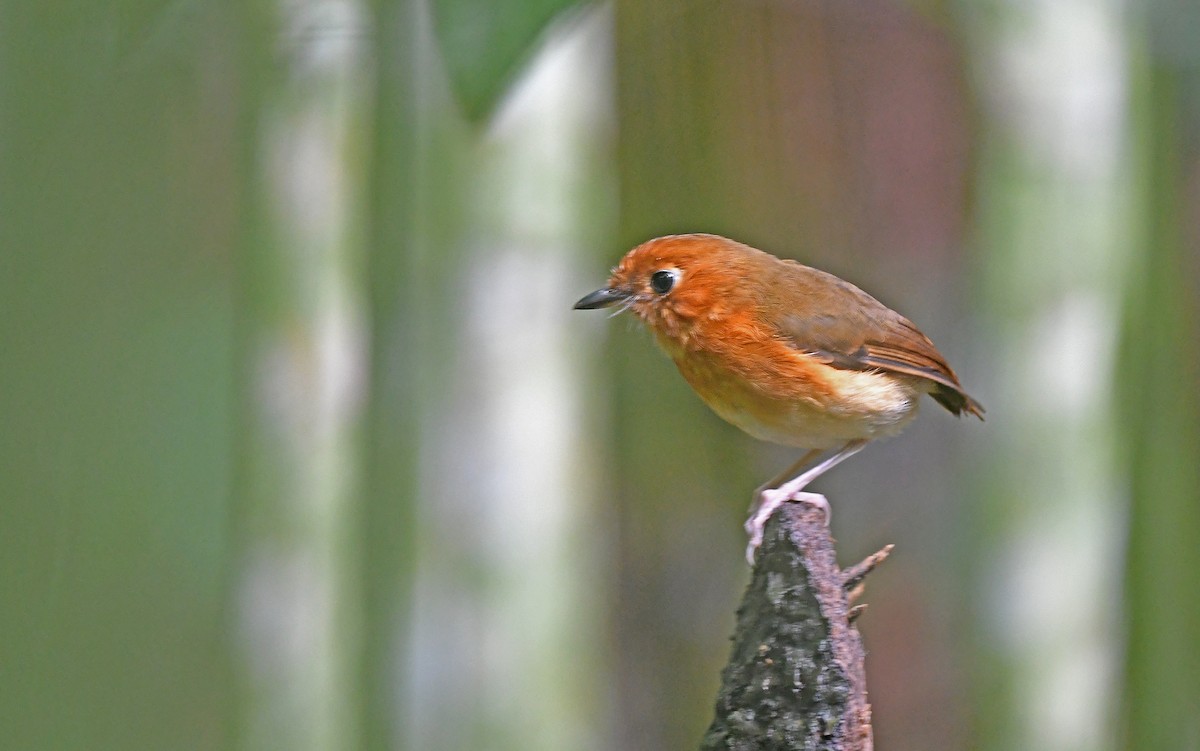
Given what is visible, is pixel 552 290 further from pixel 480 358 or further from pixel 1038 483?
pixel 1038 483

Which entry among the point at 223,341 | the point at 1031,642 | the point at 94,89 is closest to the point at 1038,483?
the point at 1031,642

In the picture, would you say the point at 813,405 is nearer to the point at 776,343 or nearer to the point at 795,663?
Result: the point at 776,343

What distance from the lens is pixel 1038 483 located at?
0.78 meters

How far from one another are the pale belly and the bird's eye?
0.18 ft

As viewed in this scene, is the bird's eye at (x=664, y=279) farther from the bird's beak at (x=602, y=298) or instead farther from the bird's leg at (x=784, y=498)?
the bird's leg at (x=784, y=498)

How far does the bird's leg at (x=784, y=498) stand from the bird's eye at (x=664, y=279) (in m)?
0.16

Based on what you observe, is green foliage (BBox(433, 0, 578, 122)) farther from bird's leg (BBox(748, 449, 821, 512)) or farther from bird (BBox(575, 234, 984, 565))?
bird's leg (BBox(748, 449, 821, 512))

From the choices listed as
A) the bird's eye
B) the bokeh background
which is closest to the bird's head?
the bird's eye

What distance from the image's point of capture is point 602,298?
672 mm

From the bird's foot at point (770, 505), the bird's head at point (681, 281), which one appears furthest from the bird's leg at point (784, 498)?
the bird's head at point (681, 281)

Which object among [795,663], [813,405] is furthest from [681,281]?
[795,663]

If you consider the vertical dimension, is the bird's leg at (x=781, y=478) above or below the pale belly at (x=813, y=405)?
below

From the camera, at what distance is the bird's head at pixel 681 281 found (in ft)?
2.21

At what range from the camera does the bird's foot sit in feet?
2.19
